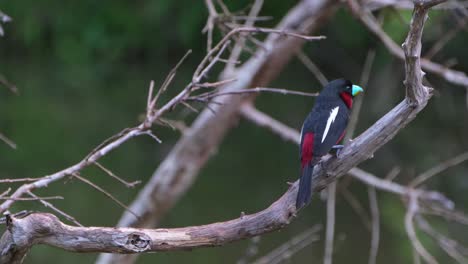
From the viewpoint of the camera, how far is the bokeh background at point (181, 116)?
372 inches

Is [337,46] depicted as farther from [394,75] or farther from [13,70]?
[13,70]

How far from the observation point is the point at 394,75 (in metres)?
15.2

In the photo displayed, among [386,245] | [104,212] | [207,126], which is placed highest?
[104,212]

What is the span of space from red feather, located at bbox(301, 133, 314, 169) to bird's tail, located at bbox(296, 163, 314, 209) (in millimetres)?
121

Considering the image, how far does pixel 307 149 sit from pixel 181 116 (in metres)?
9.62

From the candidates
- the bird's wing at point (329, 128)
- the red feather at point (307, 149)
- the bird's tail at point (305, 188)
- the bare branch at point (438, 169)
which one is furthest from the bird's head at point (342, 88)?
the bare branch at point (438, 169)

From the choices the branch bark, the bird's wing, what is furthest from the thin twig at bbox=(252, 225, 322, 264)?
the bird's wing

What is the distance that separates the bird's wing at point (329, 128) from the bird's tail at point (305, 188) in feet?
0.51

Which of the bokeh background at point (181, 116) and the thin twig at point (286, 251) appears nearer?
the thin twig at point (286, 251)

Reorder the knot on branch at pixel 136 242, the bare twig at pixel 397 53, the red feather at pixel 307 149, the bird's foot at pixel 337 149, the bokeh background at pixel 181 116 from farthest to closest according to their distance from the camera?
the bokeh background at pixel 181 116 < the bare twig at pixel 397 53 < the red feather at pixel 307 149 < the bird's foot at pixel 337 149 < the knot on branch at pixel 136 242

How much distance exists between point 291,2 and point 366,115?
2170mm

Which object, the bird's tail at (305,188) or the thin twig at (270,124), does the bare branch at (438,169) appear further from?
the bird's tail at (305,188)

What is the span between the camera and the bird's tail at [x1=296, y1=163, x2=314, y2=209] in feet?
8.68

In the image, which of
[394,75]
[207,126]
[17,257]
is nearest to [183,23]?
[394,75]
